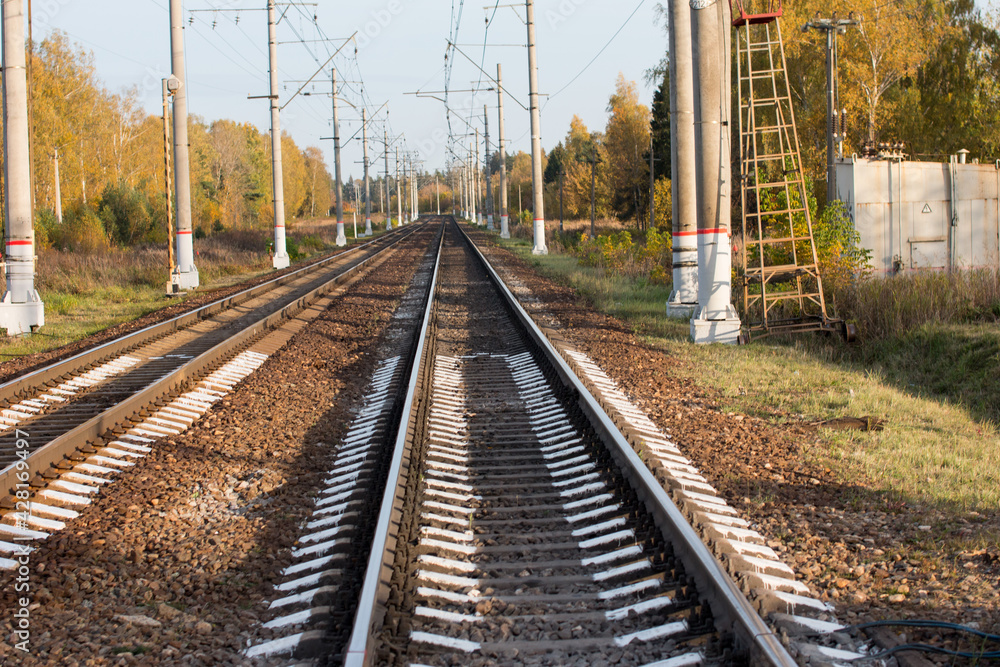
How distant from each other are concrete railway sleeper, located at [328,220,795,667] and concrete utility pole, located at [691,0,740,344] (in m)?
4.74

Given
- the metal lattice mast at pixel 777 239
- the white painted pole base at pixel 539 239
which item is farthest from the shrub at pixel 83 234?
the metal lattice mast at pixel 777 239

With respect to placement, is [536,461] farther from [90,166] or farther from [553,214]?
[553,214]

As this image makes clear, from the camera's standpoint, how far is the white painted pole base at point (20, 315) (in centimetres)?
1296

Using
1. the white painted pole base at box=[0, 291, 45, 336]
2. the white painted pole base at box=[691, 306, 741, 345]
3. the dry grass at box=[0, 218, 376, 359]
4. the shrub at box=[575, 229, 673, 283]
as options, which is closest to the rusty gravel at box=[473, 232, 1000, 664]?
the white painted pole base at box=[691, 306, 741, 345]

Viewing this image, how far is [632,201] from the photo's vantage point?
208 ft

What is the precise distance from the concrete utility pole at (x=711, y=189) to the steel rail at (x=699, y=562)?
531 centimetres

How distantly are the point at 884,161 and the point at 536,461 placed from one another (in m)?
17.4

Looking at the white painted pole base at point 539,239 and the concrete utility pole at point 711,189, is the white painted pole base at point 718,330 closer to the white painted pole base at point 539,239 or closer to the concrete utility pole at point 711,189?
the concrete utility pole at point 711,189

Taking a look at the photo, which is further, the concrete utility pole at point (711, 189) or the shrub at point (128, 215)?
the shrub at point (128, 215)

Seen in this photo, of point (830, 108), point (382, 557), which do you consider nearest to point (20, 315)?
point (382, 557)

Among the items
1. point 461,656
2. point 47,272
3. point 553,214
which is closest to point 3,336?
point 47,272

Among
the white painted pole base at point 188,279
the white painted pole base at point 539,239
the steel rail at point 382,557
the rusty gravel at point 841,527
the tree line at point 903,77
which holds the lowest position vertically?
the rusty gravel at point 841,527

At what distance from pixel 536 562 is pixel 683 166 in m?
9.96

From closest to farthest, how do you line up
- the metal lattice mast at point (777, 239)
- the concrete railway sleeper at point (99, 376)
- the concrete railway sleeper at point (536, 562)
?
the concrete railway sleeper at point (536, 562)
the concrete railway sleeper at point (99, 376)
the metal lattice mast at point (777, 239)
